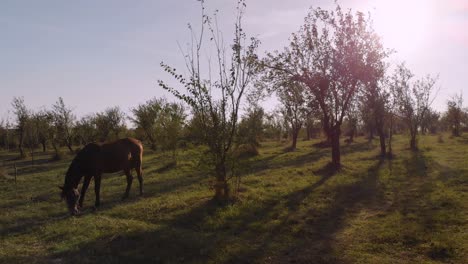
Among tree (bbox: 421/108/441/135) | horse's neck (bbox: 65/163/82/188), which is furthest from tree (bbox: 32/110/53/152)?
tree (bbox: 421/108/441/135)

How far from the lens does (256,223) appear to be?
37.9 feet

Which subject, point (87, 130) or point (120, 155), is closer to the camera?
point (120, 155)

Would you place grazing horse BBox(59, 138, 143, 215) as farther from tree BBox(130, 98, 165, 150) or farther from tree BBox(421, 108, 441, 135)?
tree BBox(421, 108, 441, 135)

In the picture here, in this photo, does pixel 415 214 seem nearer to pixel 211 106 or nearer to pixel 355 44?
pixel 211 106

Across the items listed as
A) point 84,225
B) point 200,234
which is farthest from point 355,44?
point 84,225

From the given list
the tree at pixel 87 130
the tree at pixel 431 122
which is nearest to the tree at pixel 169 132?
the tree at pixel 87 130

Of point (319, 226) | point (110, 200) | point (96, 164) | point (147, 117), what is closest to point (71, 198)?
point (96, 164)

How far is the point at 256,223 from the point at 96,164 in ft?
23.1

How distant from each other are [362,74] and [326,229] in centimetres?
1462

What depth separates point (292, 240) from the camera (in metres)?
9.98

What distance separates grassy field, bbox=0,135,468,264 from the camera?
8.94 meters

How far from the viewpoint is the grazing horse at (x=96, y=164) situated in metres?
13.2

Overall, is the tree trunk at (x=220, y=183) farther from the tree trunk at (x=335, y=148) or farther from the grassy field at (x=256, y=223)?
the tree trunk at (x=335, y=148)

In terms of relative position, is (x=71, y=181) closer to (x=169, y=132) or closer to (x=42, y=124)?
(x=169, y=132)
